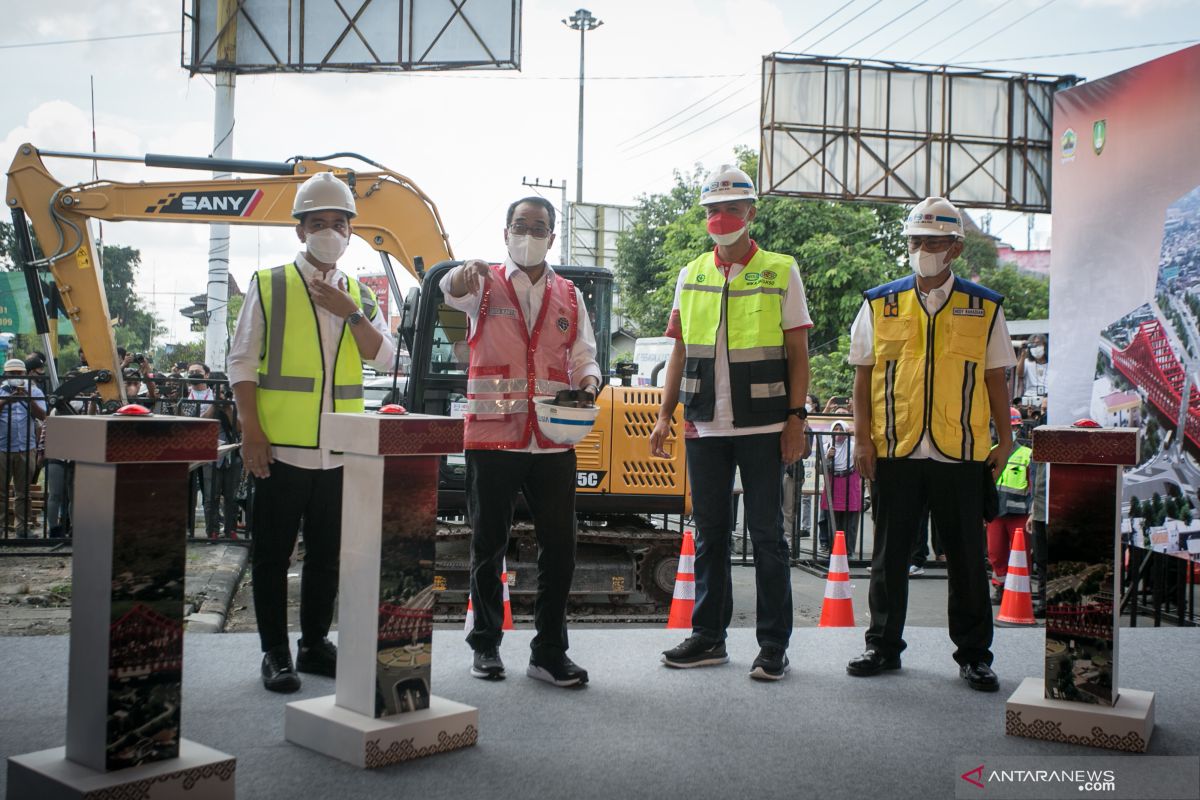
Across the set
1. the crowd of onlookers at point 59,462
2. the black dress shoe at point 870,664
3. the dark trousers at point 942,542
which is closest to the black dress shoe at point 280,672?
the black dress shoe at point 870,664

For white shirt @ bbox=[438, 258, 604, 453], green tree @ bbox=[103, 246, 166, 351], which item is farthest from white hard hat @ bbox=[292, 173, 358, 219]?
green tree @ bbox=[103, 246, 166, 351]

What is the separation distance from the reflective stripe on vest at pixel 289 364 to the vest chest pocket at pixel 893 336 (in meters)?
2.17

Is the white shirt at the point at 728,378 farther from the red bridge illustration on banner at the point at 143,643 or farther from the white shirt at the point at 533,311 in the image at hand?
the red bridge illustration on banner at the point at 143,643

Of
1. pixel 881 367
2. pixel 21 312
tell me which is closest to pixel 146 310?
pixel 21 312

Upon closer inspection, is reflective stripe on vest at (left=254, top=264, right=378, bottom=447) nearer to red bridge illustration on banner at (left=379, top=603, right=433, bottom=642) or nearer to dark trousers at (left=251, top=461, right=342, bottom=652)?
dark trousers at (left=251, top=461, right=342, bottom=652)

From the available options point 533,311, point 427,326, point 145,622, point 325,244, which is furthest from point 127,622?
point 427,326

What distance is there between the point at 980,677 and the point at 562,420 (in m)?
1.91

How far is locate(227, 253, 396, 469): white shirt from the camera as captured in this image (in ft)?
13.0

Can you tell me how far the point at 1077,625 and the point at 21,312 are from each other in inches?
1088

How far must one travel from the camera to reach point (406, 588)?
3.29 m

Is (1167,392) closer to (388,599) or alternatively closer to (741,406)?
(741,406)

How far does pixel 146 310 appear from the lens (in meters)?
67.2

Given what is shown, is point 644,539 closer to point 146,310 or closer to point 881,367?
point 881,367

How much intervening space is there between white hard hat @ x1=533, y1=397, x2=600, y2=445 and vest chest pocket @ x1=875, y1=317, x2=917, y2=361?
1.26m
